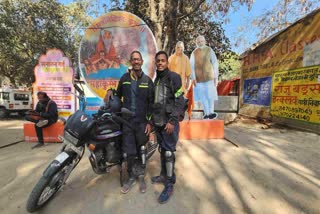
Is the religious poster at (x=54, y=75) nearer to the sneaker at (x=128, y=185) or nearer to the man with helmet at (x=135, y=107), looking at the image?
the man with helmet at (x=135, y=107)

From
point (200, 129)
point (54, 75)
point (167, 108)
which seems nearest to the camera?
point (167, 108)

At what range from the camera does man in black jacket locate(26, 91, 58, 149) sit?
4.75m

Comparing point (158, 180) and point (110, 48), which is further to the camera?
point (110, 48)

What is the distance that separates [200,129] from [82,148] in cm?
310

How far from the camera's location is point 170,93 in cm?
249

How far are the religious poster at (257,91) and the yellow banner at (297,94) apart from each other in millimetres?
317

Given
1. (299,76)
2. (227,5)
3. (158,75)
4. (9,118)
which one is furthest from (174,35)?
(9,118)

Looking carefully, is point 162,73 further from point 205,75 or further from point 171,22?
point 171,22

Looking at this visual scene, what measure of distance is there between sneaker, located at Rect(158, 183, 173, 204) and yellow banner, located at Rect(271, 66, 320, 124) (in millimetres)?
5098

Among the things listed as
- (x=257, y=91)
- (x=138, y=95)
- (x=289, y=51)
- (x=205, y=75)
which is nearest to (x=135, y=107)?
Result: (x=138, y=95)

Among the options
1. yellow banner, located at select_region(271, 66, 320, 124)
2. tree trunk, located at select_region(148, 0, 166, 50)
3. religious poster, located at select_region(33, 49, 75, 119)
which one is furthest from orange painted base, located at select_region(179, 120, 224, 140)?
tree trunk, located at select_region(148, 0, 166, 50)

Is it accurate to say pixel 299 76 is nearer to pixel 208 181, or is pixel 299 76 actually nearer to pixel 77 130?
pixel 208 181

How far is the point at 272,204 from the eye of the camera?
2283mm

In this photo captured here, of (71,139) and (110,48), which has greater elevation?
(110,48)
